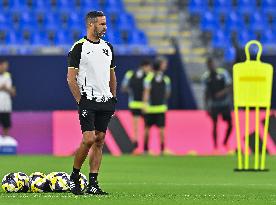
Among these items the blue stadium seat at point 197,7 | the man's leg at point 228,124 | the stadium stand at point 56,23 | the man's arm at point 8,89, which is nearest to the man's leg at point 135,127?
the man's leg at point 228,124

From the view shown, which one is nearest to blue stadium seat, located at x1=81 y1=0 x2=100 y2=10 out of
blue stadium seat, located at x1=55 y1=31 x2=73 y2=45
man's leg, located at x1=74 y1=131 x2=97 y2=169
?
blue stadium seat, located at x1=55 y1=31 x2=73 y2=45

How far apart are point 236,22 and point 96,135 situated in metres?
20.0

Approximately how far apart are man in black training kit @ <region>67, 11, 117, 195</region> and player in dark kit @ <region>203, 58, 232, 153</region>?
42.7ft

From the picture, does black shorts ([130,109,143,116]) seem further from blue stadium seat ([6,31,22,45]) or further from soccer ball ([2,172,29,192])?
soccer ball ([2,172,29,192])

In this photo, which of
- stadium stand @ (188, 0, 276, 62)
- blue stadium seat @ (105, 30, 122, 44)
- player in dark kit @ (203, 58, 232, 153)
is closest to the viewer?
player in dark kit @ (203, 58, 232, 153)

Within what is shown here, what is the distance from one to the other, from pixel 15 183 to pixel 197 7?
19.9 meters

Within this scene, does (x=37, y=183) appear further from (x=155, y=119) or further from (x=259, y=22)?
(x=259, y=22)

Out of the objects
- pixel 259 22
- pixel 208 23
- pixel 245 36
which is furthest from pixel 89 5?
pixel 259 22

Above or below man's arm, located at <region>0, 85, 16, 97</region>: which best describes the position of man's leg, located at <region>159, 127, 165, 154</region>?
below

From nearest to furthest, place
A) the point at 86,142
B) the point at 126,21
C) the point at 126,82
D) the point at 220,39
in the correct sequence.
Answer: the point at 86,142 → the point at 126,82 → the point at 220,39 → the point at 126,21

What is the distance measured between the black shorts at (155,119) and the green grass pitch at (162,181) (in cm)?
112

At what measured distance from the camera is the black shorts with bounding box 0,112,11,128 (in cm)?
2422

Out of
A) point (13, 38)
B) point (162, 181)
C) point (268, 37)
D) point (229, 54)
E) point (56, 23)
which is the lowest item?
point (162, 181)

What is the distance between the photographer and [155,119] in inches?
959
